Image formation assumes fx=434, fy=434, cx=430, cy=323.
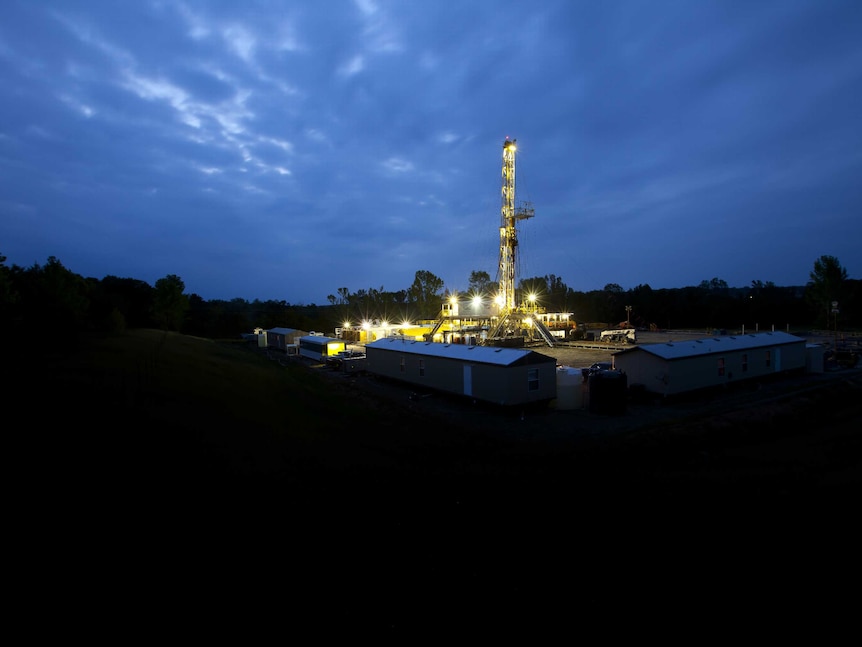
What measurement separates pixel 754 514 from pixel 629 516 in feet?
5.30

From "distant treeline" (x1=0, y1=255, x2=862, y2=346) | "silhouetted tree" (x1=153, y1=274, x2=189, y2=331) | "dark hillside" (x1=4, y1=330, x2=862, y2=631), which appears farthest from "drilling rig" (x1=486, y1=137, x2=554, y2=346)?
"silhouetted tree" (x1=153, y1=274, x2=189, y2=331)

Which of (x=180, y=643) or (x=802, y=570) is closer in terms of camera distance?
(x=180, y=643)

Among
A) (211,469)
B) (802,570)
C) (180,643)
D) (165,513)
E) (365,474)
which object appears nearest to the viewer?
(180,643)

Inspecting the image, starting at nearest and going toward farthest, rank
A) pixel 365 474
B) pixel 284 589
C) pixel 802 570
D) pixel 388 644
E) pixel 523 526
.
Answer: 1. pixel 388 644
2. pixel 284 589
3. pixel 802 570
4. pixel 523 526
5. pixel 365 474

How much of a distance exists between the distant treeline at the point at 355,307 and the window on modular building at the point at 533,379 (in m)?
20.3

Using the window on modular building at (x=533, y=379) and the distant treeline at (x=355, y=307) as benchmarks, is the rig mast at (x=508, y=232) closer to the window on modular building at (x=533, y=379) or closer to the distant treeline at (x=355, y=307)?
the distant treeline at (x=355, y=307)

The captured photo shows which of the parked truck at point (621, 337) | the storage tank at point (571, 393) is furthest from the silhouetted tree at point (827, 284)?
the storage tank at point (571, 393)

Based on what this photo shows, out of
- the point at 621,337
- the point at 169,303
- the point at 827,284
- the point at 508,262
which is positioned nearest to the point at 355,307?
the point at 169,303

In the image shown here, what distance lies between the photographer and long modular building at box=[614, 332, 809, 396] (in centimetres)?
1691

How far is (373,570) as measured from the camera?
438cm

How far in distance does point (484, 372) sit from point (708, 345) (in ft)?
33.9

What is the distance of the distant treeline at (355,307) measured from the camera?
76.0ft

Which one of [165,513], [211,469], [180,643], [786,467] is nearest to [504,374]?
[786,467]

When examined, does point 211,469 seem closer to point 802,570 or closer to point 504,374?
point 802,570
